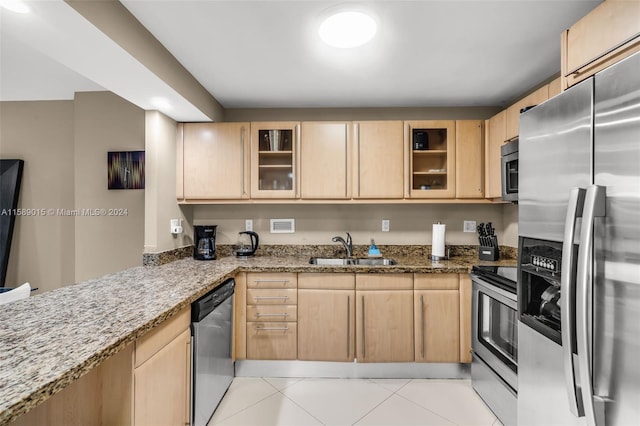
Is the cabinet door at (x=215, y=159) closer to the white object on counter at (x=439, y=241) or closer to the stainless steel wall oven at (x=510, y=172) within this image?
the white object on counter at (x=439, y=241)

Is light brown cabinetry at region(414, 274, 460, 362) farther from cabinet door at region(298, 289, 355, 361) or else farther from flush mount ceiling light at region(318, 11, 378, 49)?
flush mount ceiling light at region(318, 11, 378, 49)

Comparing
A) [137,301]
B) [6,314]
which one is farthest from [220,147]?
[6,314]

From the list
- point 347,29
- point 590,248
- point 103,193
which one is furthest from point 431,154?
point 103,193

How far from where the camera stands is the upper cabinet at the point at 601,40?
119cm

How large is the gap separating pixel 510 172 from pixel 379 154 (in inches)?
41.0

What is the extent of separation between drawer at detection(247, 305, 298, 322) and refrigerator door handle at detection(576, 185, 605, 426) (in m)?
1.88

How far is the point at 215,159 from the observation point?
285 cm

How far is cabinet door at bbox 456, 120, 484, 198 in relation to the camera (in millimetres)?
2777

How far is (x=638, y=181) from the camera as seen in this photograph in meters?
0.85

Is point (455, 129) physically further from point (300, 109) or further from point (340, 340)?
point (340, 340)

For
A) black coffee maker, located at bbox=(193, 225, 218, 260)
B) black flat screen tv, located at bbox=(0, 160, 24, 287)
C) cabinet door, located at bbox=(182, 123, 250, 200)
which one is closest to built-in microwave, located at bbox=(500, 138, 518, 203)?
cabinet door, located at bbox=(182, 123, 250, 200)

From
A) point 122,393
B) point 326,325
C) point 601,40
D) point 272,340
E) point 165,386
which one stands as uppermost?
point 601,40

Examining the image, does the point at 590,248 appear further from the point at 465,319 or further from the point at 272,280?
the point at 272,280

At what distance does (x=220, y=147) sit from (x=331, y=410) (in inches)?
90.9
